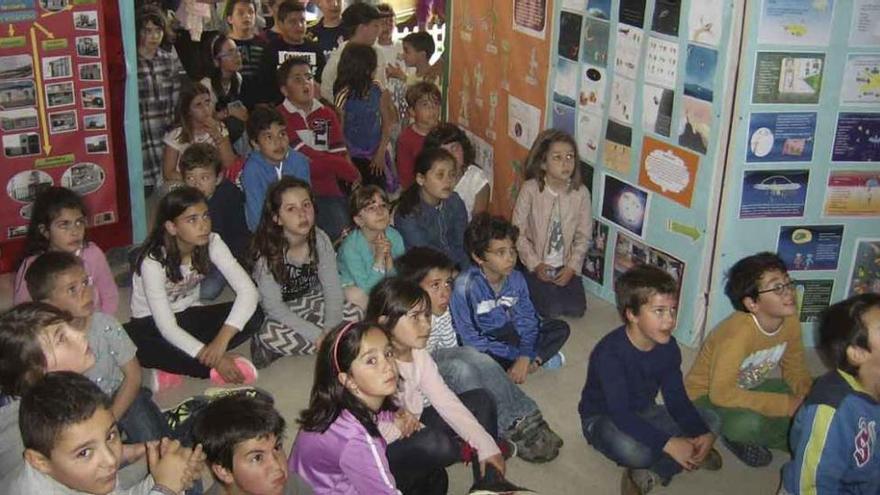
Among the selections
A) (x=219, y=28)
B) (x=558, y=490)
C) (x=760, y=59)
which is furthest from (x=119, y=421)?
(x=219, y=28)

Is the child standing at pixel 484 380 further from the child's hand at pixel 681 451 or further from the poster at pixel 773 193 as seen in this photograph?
the poster at pixel 773 193

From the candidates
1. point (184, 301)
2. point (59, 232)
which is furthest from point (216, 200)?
point (59, 232)

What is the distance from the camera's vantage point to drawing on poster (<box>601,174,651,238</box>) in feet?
15.6

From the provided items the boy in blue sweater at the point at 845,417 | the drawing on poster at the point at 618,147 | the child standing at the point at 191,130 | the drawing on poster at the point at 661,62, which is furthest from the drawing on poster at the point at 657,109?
the child standing at the point at 191,130

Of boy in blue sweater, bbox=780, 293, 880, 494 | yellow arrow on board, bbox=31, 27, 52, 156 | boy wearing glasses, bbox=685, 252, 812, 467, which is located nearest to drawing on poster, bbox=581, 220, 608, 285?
boy wearing glasses, bbox=685, 252, 812, 467

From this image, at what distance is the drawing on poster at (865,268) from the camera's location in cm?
452

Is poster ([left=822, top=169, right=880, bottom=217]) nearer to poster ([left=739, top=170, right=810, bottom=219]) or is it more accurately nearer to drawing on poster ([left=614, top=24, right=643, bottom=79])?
poster ([left=739, top=170, right=810, bottom=219])

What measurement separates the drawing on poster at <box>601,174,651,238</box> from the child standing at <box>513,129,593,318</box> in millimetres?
103

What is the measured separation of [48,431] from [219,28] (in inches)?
222

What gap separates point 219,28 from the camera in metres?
7.64

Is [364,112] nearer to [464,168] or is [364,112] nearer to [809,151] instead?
[464,168]

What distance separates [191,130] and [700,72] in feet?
9.43

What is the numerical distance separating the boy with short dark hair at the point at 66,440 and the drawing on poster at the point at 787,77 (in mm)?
2924

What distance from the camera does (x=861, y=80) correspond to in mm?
4219
